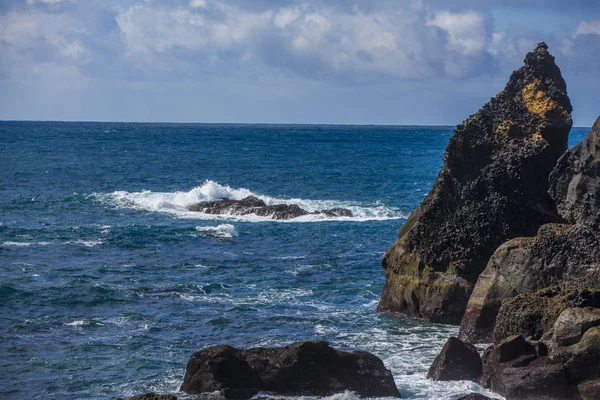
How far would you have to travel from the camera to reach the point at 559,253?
21797 mm

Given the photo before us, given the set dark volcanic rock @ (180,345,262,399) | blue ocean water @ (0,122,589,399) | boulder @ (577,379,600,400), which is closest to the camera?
boulder @ (577,379,600,400)

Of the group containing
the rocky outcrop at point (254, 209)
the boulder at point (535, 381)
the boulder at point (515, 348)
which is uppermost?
the boulder at point (515, 348)

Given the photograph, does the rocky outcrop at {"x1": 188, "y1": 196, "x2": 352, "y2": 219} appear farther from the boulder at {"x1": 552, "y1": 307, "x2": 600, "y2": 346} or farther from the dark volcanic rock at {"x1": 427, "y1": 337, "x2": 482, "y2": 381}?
the boulder at {"x1": 552, "y1": 307, "x2": 600, "y2": 346}

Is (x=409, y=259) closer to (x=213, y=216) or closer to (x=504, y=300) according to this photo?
(x=504, y=300)

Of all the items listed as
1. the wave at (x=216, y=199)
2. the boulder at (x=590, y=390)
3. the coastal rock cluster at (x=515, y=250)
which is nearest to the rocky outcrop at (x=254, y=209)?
the wave at (x=216, y=199)

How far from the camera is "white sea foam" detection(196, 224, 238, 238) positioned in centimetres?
4485

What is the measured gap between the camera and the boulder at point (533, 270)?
2150cm

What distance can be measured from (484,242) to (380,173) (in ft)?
192

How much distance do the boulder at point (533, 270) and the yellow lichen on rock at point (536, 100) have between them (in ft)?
19.8

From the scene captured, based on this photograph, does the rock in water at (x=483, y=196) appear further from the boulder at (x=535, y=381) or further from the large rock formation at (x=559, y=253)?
the boulder at (x=535, y=381)

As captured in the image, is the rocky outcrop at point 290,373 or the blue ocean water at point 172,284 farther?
the blue ocean water at point 172,284

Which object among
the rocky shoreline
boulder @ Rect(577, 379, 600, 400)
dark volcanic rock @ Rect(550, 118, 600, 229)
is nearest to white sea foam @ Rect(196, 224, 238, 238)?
the rocky shoreline

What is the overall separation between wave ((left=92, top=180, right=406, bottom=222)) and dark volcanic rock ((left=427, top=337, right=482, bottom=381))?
31.0 metres

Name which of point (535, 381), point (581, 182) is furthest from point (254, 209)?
point (535, 381)
